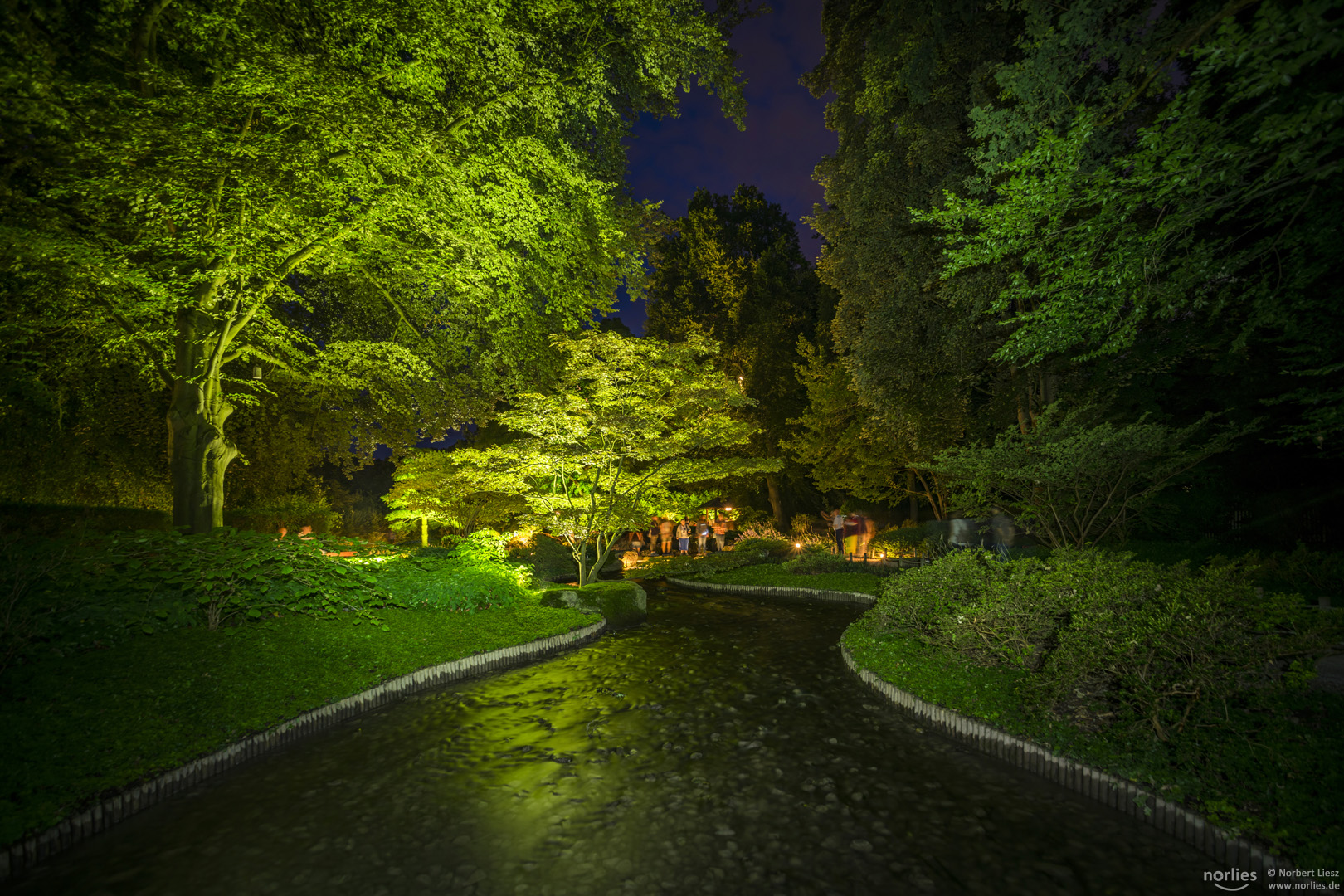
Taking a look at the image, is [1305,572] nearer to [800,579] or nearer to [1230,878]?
[800,579]

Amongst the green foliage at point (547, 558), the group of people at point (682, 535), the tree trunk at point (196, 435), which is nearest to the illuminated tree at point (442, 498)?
the green foliage at point (547, 558)

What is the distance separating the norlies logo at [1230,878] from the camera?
3.58m

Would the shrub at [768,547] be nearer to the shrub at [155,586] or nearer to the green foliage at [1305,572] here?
the green foliage at [1305,572]

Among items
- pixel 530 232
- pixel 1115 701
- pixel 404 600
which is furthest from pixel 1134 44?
pixel 404 600

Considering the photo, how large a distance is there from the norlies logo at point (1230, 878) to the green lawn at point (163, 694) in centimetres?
778

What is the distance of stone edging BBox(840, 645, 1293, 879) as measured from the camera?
3.75 metres

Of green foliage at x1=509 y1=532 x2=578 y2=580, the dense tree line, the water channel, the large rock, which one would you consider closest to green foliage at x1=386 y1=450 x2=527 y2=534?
green foliage at x1=509 y1=532 x2=578 y2=580

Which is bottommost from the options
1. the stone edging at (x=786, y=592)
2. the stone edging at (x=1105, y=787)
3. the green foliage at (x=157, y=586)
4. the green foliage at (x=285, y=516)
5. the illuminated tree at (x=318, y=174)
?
the stone edging at (x=786, y=592)

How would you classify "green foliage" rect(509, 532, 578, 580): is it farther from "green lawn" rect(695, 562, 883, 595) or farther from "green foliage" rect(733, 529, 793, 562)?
"green foliage" rect(733, 529, 793, 562)

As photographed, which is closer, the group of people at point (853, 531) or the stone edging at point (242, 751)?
the stone edging at point (242, 751)

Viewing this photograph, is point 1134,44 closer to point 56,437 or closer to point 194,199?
point 194,199

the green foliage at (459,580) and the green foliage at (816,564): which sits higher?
the green foliage at (459,580)

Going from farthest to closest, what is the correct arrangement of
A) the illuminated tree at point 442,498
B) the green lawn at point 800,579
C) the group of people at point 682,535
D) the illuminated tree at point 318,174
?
1. the group of people at point 682,535
2. the illuminated tree at point 442,498
3. the green lawn at point 800,579
4. the illuminated tree at point 318,174

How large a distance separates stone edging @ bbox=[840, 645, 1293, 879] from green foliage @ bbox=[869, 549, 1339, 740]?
57 cm
